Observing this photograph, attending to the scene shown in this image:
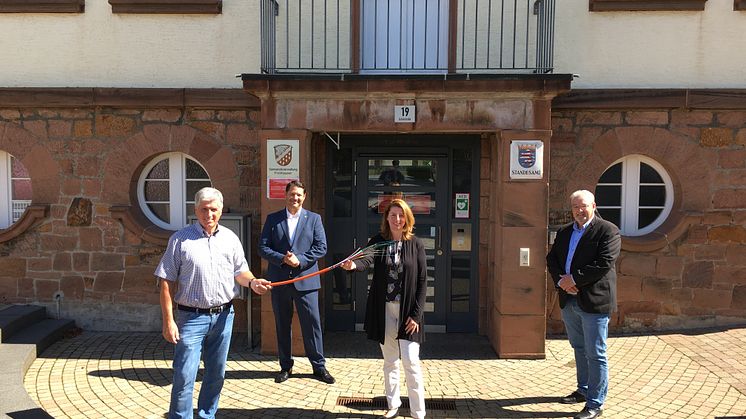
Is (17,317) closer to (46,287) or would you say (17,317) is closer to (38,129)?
(46,287)

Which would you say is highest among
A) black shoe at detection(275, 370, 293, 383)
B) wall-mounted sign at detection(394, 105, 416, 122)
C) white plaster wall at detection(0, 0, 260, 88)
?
white plaster wall at detection(0, 0, 260, 88)

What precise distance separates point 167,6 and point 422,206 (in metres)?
4.08

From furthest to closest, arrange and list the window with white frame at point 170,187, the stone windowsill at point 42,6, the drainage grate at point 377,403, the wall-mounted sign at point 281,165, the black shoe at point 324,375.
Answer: the window with white frame at point 170,187 < the stone windowsill at point 42,6 < the wall-mounted sign at point 281,165 < the black shoe at point 324,375 < the drainage grate at point 377,403

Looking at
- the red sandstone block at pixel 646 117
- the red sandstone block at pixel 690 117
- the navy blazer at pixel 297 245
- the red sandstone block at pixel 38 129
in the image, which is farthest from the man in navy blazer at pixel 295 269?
the red sandstone block at pixel 690 117

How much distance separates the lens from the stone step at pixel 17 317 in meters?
6.38

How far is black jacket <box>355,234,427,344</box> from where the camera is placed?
14.7 ft

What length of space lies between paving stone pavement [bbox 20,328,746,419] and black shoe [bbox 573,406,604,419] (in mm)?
107

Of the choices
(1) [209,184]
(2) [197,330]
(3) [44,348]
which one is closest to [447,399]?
(2) [197,330]

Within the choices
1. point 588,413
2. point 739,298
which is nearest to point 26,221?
point 588,413

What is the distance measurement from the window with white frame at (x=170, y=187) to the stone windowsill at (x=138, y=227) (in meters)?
0.23

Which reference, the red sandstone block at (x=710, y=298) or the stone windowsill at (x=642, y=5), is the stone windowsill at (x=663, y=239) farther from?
the stone windowsill at (x=642, y=5)

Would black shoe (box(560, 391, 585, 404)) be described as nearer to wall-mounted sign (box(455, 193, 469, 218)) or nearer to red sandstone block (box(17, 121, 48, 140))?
wall-mounted sign (box(455, 193, 469, 218))

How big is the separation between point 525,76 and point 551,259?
6.75 feet

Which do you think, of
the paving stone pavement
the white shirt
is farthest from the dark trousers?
the white shirt
